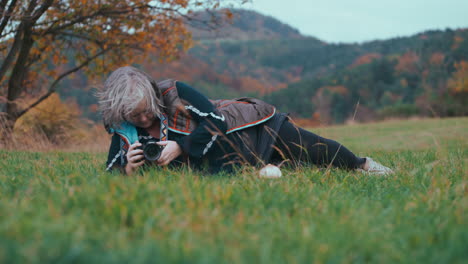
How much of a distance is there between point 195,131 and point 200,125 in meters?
0.07

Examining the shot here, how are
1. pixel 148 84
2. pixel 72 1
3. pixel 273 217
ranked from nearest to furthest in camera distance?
pixel 273 217 → pixel 148 84 → pixel 72 1

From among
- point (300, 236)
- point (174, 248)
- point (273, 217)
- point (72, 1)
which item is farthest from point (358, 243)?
point (72, 1)

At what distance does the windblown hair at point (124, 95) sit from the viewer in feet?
9.52

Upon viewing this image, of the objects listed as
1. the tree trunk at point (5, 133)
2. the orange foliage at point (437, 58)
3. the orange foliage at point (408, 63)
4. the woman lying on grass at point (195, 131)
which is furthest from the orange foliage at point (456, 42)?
the tree trunk at point (5, 133)

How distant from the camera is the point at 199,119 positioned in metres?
3.28

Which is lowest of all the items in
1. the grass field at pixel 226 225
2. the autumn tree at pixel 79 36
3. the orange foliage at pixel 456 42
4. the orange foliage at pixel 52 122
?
the orange foliage at pixel 52 122

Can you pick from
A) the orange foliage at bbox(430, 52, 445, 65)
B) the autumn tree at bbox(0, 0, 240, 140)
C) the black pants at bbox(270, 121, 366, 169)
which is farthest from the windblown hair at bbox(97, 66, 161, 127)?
the orange foliage at bbox(430, 52, 445, 65)

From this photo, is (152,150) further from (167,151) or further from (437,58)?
(437,58)

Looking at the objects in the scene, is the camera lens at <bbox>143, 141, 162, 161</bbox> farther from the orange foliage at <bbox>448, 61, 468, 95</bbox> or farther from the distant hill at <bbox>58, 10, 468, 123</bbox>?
the orange foliage at <bbox>448, 61, 468, 95</bbox>

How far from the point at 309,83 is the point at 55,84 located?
202 ft

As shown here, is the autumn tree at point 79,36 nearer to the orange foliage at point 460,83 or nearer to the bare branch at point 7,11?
the bare branch at point 7,11

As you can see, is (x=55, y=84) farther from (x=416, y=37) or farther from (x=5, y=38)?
(x=416, y=37)

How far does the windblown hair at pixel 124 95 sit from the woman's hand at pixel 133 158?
0.79 ft

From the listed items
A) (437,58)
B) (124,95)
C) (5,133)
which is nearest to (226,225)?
(124,95)
